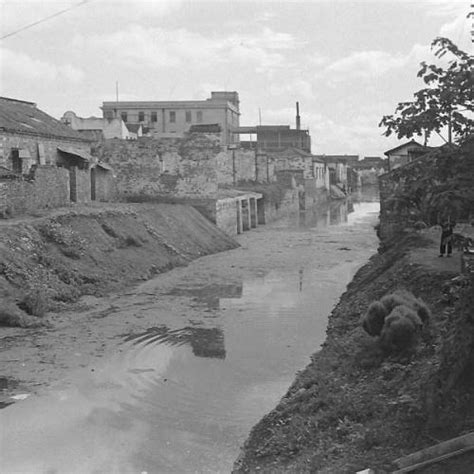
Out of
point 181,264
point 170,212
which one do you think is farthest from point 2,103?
point 181,264

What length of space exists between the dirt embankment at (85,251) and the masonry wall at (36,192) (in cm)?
87

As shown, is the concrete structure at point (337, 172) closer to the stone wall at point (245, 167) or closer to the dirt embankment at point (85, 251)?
the stone wall at point (245, 167)

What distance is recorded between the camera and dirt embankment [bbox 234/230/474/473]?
7340mm

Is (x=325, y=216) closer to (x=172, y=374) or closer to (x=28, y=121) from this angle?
(x=28, y=121)

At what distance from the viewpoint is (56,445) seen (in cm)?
894

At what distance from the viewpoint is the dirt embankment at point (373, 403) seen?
24.1ft

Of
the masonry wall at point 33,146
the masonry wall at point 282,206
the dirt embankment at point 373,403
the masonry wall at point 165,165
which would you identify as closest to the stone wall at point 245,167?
the masonry wall at point 282,206

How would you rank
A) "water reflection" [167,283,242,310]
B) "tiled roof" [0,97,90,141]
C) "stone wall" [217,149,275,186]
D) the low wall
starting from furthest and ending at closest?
1. "stone wall" [217,149,275,186]
2. the low wall
3. "tiled roof" [0,97,90,141]
4. "water reflection" [167,283,242,310]

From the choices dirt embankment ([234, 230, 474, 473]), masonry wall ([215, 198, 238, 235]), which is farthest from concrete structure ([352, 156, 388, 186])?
dirt embankment ([234, 230, 474, 473])

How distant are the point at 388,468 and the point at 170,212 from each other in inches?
1010

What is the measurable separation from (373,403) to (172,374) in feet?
15.1

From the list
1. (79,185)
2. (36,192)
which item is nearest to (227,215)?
(79,185)

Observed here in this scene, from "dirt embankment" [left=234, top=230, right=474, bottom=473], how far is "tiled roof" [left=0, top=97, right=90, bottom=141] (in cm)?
1960

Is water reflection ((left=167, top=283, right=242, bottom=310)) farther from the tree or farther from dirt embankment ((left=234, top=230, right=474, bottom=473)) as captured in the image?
the tree
